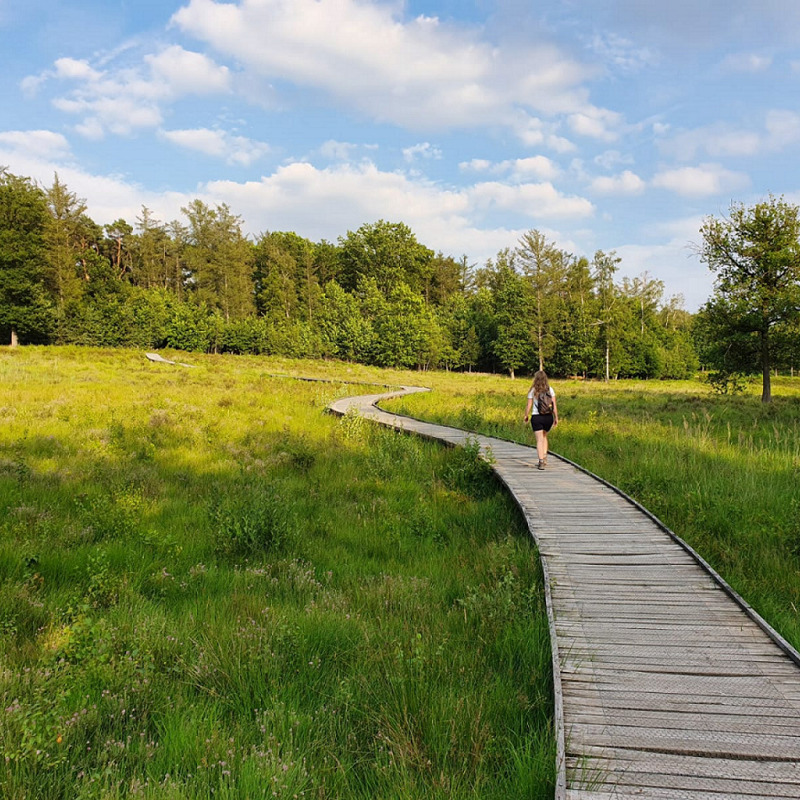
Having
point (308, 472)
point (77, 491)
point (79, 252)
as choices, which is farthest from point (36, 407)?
point (79, 252)

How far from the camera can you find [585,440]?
13531 mm

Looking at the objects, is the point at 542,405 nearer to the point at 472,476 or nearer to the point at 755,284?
the point at 472,476

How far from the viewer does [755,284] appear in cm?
2223

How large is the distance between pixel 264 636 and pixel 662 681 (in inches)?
114

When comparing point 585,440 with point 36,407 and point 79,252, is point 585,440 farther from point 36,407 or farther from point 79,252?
point 79,252

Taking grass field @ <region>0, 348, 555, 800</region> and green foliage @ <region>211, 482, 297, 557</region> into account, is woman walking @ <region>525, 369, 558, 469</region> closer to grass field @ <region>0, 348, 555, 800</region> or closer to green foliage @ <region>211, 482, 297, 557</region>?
grass field @ <region>0, 348, 555, 800</region>

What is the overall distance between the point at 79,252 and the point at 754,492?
260 feet

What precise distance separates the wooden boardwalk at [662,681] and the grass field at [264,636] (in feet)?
0.84

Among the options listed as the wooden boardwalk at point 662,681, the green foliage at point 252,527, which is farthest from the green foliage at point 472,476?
the green foliage at point 252,527

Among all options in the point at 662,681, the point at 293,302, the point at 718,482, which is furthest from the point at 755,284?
the point at 293,302

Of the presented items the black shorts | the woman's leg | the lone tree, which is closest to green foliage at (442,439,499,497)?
the woman's leg

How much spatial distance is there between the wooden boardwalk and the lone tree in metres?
20.8

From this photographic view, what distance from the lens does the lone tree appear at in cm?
2114

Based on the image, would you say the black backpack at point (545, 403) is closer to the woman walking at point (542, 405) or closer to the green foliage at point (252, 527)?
the woman walking at point (542, 405)
